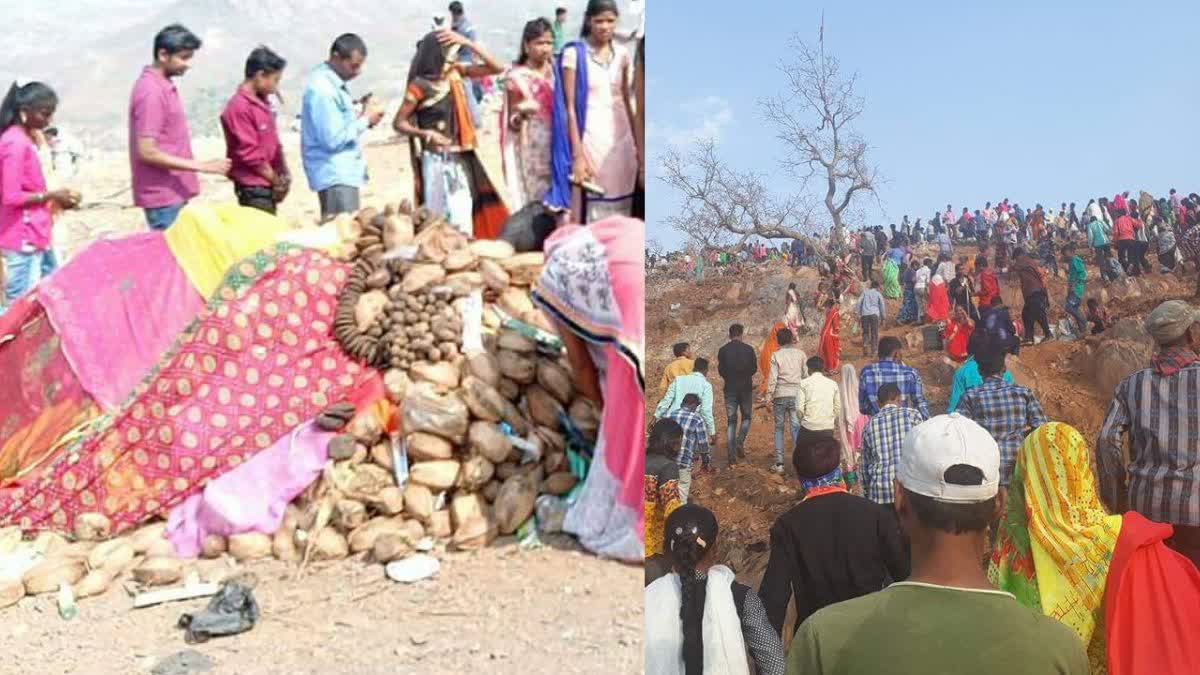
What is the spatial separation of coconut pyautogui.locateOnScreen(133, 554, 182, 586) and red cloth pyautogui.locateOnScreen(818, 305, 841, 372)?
297cm

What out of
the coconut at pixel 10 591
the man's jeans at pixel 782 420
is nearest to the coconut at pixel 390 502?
the coconut at pixel 10 591

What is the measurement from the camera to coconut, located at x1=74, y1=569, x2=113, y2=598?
14.6 ft

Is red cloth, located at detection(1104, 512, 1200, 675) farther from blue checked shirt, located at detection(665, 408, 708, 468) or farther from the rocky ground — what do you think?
blue checked shirt, located at detection(665, 408, 708, 468)

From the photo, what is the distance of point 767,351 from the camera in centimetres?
271

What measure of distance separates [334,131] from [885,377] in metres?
4.08

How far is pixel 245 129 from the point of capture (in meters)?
5.91

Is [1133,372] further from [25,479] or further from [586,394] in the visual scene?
[25,479]

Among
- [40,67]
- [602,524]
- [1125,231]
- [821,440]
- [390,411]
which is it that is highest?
[40,67]

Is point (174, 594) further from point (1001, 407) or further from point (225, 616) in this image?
point (1001, 407)

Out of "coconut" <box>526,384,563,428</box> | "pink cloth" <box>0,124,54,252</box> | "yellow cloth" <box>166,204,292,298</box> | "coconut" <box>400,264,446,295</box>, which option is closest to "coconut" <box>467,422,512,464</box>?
"coconut" <box>526,384,563,428</box>

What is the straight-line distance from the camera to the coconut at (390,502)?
466 cm

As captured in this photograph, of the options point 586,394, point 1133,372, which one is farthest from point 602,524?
point 1133,372

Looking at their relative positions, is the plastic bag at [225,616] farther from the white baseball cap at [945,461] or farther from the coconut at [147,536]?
the white baseball cap at [945,461]

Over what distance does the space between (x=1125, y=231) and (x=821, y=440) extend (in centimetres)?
80
